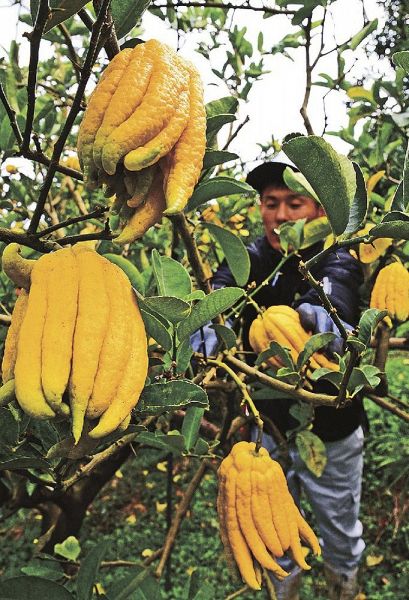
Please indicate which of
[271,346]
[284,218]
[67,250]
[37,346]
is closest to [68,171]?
[67,250]

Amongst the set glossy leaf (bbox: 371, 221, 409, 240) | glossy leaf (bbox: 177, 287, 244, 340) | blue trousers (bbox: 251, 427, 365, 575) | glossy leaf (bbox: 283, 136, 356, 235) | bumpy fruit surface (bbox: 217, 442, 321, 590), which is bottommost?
blue trousers (bbox: 251, 427, 365, 575)

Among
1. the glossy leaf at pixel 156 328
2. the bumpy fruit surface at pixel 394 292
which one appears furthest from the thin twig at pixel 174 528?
the glossy leaf at pixel 156 328

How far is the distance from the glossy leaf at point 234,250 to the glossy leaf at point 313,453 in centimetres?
46

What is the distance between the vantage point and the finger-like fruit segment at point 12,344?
1.52ft

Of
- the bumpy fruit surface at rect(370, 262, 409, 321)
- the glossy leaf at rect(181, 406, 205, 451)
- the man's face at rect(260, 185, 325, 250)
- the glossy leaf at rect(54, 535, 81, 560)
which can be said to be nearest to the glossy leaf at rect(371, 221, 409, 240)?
the glossy leaf at rect(181, 406, 205, 451)

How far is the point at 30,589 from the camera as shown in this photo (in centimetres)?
75

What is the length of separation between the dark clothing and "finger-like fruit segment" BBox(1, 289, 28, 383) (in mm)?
970

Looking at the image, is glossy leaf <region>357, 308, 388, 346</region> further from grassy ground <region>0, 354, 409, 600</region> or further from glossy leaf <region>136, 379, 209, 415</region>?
grassy ground <region>0, 354, 409, 600</region>

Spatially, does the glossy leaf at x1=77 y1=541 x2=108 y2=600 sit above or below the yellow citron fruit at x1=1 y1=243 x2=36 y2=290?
below

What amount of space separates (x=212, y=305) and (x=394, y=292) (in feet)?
2.45

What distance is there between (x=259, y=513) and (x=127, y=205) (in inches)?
18.2

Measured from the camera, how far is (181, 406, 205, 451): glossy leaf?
0.94m

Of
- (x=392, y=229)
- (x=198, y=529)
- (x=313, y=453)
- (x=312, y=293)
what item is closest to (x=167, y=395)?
(x=392, y=229)

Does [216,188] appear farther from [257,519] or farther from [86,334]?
[257,519]
